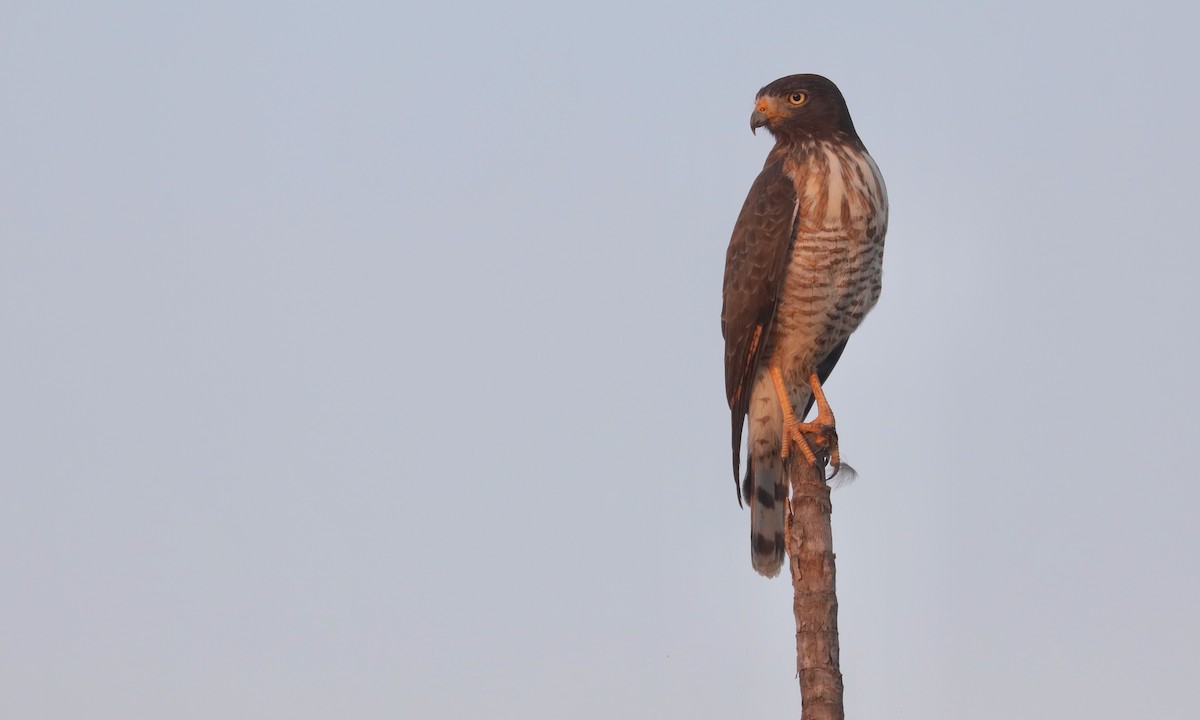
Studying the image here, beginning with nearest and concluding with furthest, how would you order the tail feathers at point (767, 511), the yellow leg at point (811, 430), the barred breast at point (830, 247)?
the yellow leg at point (811, 430), the barred breast at point (830, 247), the tail feathers at point (767, 511)

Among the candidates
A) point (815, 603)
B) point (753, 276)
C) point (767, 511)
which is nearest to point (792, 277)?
point (753, 276)

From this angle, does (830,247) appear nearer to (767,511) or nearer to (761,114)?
(761,114)

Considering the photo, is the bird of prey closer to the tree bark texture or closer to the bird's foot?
the bird's foot

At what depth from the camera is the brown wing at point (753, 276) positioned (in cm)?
748

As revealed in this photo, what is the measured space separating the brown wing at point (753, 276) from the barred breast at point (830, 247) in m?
0.07

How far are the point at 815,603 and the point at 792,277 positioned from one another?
2261 mm

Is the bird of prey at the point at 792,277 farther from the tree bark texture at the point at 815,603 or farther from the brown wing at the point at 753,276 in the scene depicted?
the tree bark texture at the point at 815,603

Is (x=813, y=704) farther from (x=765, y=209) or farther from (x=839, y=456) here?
(x=765, y=209)

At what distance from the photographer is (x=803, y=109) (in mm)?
7984

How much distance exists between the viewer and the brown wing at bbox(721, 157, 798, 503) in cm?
748

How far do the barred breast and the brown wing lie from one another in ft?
0.24

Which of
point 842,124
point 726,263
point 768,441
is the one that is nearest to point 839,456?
point 768,441

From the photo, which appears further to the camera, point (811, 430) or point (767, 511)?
point (767, 511)

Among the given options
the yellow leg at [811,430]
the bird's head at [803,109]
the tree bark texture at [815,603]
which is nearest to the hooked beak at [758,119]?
the bird's head at [803,109]
